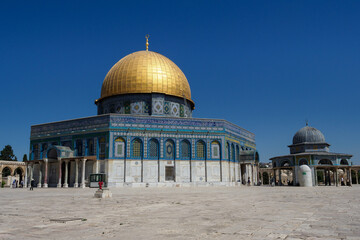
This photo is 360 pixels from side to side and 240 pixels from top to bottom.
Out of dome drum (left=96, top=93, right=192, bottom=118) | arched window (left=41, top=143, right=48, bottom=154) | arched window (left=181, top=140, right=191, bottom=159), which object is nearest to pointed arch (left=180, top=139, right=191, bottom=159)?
arched window (left=181, top=140, right=191, bottom=159)

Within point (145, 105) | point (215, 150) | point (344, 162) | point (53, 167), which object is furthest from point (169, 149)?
point (344, 162)

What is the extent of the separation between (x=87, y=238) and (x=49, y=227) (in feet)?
4.96

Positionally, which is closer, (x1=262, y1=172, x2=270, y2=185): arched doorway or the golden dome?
the golden dome

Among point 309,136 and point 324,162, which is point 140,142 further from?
point 309,136

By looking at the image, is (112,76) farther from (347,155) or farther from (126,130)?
(347,155)

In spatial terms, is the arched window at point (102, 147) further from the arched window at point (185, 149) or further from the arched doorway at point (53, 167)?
the arched window at point (185, 149)

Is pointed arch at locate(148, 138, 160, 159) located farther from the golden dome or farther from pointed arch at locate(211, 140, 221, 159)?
the golden dome

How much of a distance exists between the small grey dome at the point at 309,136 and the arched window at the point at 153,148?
925 inches

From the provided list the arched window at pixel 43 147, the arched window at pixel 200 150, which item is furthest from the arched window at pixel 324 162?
the arched window at pixel 43 147

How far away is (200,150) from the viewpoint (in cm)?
3469

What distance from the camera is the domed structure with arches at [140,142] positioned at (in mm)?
32469

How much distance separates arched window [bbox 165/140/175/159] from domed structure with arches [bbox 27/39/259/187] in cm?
10

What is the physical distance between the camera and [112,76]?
3966cm

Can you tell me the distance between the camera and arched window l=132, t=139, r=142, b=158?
32.7m
